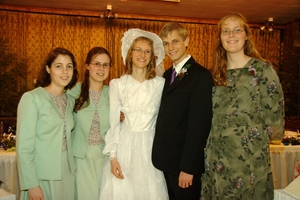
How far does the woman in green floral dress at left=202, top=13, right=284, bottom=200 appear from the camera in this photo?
215 cm

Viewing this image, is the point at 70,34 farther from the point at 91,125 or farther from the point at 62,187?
the point at 62,187

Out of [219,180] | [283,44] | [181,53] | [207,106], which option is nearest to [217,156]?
[219,180]

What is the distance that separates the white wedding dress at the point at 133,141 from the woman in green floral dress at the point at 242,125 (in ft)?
1.55

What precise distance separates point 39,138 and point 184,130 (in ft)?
3.61

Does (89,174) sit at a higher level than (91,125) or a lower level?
lower

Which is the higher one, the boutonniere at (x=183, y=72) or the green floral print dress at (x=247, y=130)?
the boutonniere at (x=183, y=72)

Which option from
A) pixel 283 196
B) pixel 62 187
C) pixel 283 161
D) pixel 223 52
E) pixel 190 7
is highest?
pixel 190 7

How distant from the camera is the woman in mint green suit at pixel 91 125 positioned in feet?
7.77

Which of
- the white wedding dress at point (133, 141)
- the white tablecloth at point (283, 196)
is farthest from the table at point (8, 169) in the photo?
the white tablecloth at point (283, 196)

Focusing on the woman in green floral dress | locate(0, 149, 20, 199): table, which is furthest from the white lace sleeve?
locate(0, 149, 20, 199): table

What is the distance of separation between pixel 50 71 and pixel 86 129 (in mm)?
561

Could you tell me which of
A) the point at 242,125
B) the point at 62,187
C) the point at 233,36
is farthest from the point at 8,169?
the point at 233,36

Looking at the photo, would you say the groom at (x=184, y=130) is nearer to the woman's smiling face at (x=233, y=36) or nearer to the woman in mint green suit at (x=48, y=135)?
the woman's smiling face at (x=233, y=36)

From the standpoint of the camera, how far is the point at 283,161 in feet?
13.7
